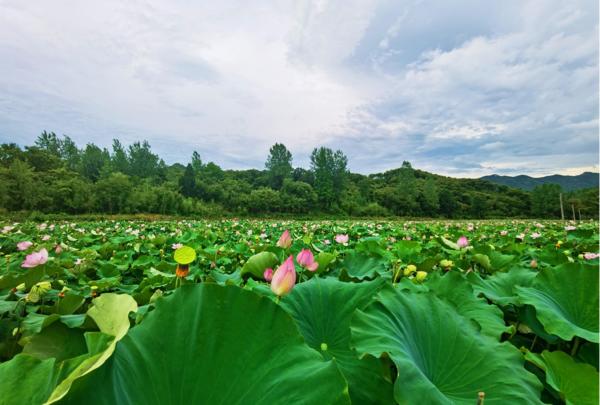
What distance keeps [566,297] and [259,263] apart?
126 centimetres

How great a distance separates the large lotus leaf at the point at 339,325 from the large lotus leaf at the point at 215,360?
17 cm

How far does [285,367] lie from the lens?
0.47m

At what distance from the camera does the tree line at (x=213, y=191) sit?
2491 centimetres

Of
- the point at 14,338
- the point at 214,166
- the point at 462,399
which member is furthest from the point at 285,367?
the point at 214,166

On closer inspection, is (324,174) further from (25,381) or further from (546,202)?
(25,381)

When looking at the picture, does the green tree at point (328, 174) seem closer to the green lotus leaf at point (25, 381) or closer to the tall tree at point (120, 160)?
the tall tree at point (120, 160)

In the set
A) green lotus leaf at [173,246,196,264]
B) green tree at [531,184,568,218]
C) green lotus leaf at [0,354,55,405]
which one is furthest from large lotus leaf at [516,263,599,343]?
green tree at [531,184,568,218]

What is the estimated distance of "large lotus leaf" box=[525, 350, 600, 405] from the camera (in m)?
0.62

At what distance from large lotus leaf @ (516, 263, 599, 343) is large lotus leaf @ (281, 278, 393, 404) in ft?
1.57

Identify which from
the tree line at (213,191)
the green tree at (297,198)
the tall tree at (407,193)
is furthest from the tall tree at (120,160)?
the tall tree at (407,193)

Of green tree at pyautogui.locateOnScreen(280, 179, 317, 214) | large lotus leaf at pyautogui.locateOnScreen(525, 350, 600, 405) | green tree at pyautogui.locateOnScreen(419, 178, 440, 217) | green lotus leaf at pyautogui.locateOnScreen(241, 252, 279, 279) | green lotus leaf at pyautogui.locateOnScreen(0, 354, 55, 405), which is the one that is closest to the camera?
green lotus leaf at pyautogui.locateOnScreen(0, 354, 55, 405)

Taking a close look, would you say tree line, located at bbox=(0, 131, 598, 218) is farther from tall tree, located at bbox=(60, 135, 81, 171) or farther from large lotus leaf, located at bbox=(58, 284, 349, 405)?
large lotus leaf, located at bbox=(58, 284, 349, 405)

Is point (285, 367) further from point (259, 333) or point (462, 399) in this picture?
point (462, 399)

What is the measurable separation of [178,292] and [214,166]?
53525 millimetres
